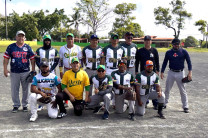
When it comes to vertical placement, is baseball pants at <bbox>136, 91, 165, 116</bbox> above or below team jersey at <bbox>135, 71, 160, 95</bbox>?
below

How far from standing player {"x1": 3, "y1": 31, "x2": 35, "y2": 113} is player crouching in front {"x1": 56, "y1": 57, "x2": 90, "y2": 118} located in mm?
1215

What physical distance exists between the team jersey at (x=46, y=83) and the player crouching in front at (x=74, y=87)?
0.95 feet

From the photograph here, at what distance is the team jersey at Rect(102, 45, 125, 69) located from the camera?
6324 mm

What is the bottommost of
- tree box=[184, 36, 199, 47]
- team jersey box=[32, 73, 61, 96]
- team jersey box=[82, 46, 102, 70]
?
team jersey box=[32, 73, 61, 96]

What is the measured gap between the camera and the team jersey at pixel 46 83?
557 cm

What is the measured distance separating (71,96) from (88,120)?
2.59 ft

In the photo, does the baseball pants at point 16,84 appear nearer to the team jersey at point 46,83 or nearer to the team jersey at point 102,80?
the team jersey at point 46,83

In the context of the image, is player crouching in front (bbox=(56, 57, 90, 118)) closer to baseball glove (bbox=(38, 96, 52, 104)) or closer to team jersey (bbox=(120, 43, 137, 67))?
baseball glove (bbox=(38, 96, 52, 104))

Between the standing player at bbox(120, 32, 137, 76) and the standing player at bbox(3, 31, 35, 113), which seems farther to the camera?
the standing player at bbox(120, 32, 137, 76)

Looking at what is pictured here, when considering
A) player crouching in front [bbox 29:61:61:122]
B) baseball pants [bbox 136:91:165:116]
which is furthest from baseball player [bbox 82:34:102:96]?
baseball pants [bbox 136:91:165:116]

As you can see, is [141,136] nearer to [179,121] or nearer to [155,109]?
[179,121]

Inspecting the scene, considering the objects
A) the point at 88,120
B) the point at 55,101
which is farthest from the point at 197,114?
the point at 55,101

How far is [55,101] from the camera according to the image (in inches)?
219

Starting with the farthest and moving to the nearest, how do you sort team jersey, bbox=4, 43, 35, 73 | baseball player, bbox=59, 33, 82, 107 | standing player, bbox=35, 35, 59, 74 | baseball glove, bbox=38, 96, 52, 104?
baseball player, bbox=59, 33, 82, 107 < standing player, bbox=35, 35, 59, 74 < team jersey, bbox=4, 43, 35, 73 < baseball glove, bbox=38, 96, 52, 104
